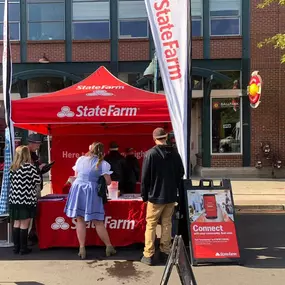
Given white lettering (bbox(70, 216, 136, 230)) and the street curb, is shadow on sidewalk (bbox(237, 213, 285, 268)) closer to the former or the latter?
the street curb

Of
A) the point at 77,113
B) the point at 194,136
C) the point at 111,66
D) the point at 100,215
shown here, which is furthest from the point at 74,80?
the point at 100,215

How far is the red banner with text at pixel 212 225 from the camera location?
18.2 feet

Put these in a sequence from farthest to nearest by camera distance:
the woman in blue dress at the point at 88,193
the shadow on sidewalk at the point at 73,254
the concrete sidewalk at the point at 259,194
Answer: the concrete sidewalk at the point at 259,194, the shadow on sidewalk at the point at 73,254, the woman in blue dress at the point at 88,193

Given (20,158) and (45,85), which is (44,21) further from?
(20,158)

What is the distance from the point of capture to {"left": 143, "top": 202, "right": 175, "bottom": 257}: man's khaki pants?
219 inches

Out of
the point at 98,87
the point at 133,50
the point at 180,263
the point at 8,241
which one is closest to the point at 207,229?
the point at 180,263

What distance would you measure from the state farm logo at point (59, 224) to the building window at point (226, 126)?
11088mm

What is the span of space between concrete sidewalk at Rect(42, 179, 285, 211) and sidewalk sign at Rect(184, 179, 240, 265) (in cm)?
464

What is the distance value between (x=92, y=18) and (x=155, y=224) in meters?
13.0

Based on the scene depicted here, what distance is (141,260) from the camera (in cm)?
570

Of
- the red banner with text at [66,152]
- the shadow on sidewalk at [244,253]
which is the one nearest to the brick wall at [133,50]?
the red banner with text at [66,152]

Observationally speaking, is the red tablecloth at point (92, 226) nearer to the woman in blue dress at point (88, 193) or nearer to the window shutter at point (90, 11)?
the woman in blue dress at point (88, 193)

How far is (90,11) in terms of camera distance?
16.7m

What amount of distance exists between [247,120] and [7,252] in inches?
475
